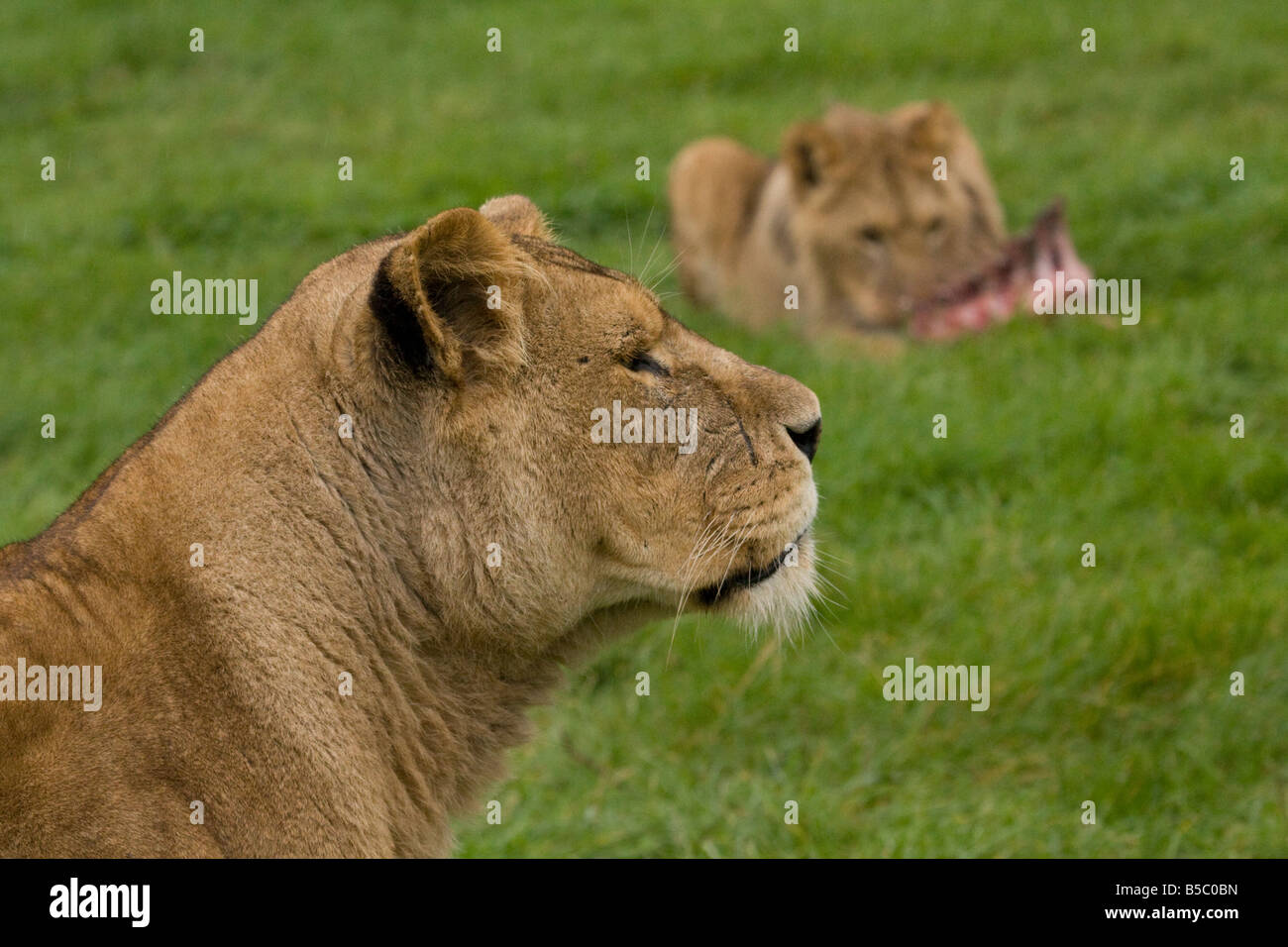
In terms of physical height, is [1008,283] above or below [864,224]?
below

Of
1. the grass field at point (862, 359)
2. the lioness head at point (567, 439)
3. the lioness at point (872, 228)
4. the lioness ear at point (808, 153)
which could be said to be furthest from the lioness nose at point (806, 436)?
the lioness ear at point (808, 153)

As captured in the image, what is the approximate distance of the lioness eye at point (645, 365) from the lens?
3.40 meters

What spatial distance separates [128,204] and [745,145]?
178 inches

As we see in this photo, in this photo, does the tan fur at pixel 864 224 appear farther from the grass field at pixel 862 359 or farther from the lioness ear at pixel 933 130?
the grass field at pixel 862 359

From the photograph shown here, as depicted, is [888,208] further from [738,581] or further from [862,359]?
[738,581]

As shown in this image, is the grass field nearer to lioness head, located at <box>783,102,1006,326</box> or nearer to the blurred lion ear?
lioness head, located at <box>783,102,1006,326</box>

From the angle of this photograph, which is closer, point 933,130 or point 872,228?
point 933,130

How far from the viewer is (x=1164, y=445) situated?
6730 mm

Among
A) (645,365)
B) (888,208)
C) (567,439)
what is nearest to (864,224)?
(888,208)

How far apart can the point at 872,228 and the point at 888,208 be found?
16 centimetres

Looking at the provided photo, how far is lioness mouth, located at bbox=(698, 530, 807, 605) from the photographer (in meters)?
3.48

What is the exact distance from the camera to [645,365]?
3424 mm
